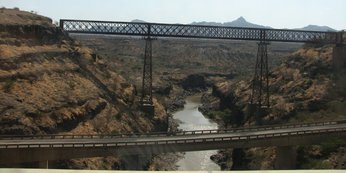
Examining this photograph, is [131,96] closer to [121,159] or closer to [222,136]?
[121,159]

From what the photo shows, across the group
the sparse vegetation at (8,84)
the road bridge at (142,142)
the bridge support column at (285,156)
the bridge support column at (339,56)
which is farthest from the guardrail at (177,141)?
the bridge support column at (339,56)

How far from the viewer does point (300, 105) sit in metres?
76.4

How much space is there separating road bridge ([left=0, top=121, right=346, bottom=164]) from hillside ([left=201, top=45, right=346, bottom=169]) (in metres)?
2.65

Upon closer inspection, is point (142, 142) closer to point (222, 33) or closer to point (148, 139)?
point (148, 139)

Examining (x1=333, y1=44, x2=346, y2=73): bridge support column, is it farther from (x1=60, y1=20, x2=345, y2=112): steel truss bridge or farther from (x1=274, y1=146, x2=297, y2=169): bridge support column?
(x1=274, y1=146, x2=297, y2=169): bridge support column

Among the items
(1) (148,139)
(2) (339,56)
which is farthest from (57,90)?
(2) (339,56)

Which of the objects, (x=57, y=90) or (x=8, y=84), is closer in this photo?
(x=8, y=84)

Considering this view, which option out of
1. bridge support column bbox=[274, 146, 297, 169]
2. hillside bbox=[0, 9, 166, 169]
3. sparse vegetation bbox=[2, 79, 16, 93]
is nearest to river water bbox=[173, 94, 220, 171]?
bridge support column bbox=[274, 146, 297, 169]

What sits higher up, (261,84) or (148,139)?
(261,84)

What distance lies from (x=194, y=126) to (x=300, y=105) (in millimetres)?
24628

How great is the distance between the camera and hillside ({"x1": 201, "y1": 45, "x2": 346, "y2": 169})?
54000mm

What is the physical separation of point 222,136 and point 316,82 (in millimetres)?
40341

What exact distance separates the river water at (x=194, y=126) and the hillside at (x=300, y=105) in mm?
2282

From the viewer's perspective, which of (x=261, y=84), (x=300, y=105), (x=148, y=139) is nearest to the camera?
(x=148, y=139)
